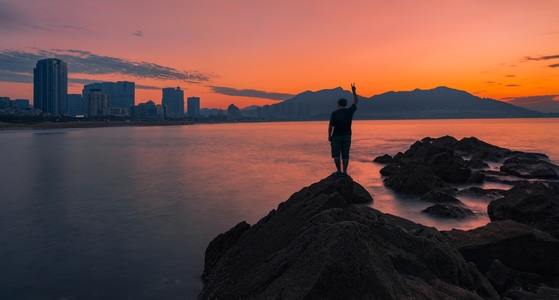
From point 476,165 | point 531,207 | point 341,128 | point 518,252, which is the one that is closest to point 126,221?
point 341,128

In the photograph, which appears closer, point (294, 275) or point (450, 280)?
point (294, 275)

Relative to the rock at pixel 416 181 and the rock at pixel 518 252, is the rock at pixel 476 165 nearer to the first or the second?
the rock at pixel 416 181

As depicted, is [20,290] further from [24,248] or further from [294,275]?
[294,275]

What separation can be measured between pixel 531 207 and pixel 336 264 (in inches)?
338

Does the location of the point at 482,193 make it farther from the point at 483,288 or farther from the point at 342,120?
the point at 483,288

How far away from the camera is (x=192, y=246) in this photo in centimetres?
1009

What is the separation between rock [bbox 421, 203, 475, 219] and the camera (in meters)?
12.3

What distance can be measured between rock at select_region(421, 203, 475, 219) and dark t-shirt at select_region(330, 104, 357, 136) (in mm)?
4754

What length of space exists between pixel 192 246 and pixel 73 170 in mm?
21116

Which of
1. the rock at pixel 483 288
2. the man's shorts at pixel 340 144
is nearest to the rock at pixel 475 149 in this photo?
the man's shorts at pixel 340 144

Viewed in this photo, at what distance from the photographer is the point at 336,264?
4.09 meters

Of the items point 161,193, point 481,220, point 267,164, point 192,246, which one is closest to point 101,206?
point 161,193

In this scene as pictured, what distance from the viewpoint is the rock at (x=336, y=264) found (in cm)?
400

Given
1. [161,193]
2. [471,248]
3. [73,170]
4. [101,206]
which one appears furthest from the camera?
[73,170]
